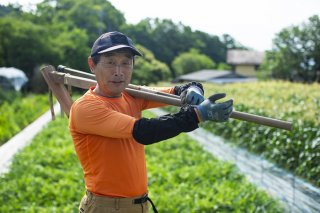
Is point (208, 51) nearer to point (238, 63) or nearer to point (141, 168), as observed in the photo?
point (238, 63)

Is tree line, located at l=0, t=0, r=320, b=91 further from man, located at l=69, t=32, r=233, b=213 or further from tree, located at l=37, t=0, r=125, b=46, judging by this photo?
man, located at l=69, t=32, r=233, b=213

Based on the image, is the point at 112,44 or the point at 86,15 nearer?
the point at 112,44

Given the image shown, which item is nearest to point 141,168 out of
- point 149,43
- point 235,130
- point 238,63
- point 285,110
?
point 285,110

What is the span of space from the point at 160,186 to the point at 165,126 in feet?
10.8

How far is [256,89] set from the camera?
12281 mm

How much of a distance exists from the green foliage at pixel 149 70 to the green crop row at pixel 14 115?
127 inches

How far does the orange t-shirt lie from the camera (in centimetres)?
170

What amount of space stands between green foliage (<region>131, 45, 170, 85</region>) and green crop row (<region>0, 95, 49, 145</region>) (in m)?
3.24

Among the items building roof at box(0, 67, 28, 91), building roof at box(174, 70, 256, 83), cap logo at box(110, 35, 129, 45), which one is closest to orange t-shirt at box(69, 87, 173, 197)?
cap logo at box(110, 35, 129, 45)

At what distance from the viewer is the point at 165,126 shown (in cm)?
159

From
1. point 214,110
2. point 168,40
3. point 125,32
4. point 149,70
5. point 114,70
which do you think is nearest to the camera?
point 214,110

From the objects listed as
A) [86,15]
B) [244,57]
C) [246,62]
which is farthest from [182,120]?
[244,57]

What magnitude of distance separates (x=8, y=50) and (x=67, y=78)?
21.5 m

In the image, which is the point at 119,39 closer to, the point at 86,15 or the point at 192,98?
the point at 192,98
